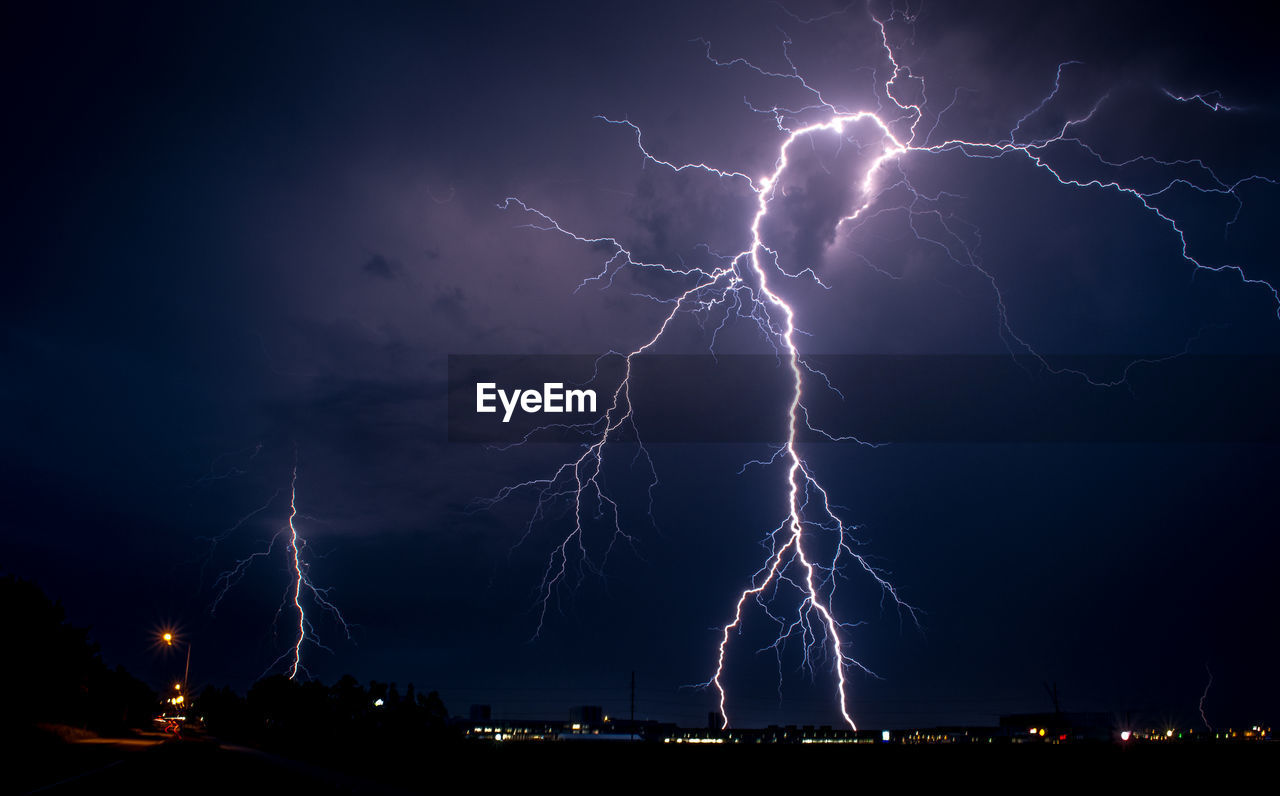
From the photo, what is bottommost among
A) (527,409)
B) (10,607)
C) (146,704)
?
(146,704)

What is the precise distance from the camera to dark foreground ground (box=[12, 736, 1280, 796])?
1295cm

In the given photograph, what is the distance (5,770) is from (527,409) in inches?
480

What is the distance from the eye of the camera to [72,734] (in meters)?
31.6

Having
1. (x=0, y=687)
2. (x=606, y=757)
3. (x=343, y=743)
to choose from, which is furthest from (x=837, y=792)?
(x=0, y=687)

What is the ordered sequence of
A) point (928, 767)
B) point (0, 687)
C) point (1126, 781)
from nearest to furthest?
point (1126, 781) < point (928, 767) < point (0, 687)

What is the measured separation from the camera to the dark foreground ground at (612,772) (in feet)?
42.5

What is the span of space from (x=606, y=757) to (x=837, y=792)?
26.8 feet

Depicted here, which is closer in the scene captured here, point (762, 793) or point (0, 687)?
point (762, 793)

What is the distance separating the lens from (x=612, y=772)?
15312mm

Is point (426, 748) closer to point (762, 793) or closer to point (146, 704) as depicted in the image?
point (762, 793)

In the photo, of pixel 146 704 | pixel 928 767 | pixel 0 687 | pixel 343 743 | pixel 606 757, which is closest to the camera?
pixel 928 767

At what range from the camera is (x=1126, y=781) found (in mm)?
14367

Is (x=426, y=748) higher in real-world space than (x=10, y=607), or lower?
lower

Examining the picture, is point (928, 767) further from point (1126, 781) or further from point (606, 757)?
point (606, 757)
